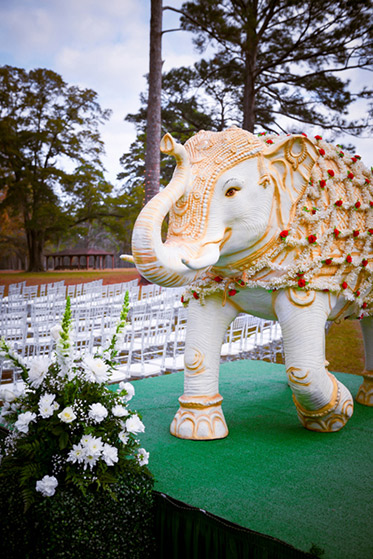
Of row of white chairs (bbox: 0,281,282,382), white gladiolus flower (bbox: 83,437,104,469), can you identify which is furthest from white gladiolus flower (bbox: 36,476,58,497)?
row of white chairs (bbox: 0,281,282,382)

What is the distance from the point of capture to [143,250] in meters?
1.63

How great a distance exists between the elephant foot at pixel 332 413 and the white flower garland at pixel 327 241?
468 millimetres

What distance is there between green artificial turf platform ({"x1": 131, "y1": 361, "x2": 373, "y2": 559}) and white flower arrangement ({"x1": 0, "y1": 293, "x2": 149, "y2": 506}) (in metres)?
0.33

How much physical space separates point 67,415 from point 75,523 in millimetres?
316

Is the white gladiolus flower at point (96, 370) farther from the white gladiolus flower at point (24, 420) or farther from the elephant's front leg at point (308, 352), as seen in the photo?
the elephant's front leg at point (308, 352)

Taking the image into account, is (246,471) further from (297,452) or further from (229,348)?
(229,348)

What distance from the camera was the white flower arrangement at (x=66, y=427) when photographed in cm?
146

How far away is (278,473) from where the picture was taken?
1.90 metres

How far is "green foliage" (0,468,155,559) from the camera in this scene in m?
1.40

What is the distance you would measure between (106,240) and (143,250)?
18.3 m

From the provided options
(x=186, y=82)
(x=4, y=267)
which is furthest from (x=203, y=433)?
(x=4, y=267)

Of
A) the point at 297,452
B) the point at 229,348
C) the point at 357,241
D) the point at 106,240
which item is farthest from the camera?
the point at 106,240

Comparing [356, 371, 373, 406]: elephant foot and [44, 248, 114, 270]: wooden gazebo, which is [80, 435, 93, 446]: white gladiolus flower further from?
[44, 248, 114, 270]: wooden gazebo

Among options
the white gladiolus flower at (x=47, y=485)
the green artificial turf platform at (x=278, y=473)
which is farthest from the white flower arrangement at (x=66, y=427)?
the green artificial turf platform at (x=278, y=473)
